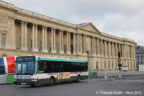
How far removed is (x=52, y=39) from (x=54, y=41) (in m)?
1.31

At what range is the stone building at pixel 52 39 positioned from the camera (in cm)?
4569

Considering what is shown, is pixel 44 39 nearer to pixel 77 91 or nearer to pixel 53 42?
pixel 53 42

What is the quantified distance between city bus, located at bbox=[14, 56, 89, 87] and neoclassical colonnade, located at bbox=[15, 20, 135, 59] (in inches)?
1137

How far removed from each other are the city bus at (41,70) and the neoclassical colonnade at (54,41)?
28884 millimetres

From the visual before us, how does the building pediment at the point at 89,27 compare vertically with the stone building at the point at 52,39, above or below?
above

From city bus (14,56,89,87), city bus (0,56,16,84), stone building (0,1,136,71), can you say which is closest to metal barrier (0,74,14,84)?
city bus (0,56,16,84)

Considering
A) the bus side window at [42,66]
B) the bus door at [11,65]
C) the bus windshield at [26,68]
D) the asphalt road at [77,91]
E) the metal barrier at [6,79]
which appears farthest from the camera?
the bus door at [11,65]

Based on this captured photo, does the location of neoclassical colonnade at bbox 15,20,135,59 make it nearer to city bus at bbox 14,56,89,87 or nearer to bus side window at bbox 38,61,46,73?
city bus at bbox 14,56,89,87

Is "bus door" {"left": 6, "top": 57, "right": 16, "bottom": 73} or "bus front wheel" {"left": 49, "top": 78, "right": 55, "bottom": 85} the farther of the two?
"bus door" {"left": 6, "top": 57, "right": 16, "bottom": 73}

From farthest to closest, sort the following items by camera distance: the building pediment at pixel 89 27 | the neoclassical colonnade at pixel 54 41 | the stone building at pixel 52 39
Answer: the building pediment at pixel 89 27 < the neoclassical colonnade at pixel 54 41 < the stone building at pixel 52 39

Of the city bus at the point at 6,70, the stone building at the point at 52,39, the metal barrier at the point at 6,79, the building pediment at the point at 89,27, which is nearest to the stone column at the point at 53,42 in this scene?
the stone building at the point at 52,39

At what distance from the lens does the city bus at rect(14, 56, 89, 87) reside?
763 inches

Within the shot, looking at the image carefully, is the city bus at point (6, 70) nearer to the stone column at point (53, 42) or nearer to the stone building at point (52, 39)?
the stone building at point (52, 39)

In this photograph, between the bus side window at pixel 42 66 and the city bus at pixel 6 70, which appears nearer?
the bus side window at pixel 42 66
